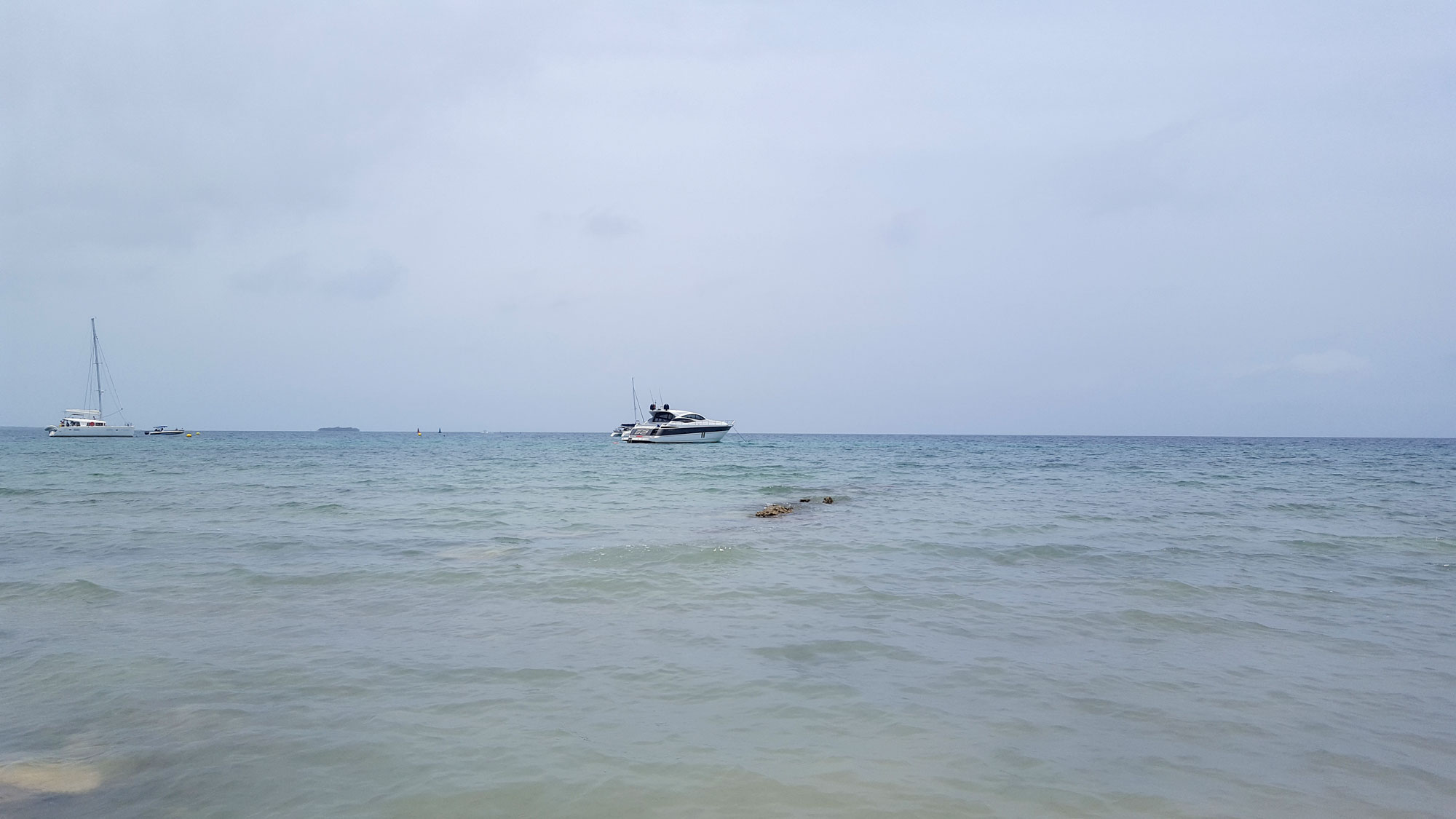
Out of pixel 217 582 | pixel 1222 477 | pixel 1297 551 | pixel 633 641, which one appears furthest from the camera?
pixel 1222 477

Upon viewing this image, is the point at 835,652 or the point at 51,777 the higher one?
the point at 51,777

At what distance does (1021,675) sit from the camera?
7004 millimetres

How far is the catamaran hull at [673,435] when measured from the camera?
77062 millimetres

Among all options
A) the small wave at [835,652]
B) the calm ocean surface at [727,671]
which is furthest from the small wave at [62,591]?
the small wave at [835,652]

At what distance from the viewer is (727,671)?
7098 mm

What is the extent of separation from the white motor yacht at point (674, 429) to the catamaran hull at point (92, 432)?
66060 mm

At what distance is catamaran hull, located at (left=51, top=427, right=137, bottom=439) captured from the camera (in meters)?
91.1

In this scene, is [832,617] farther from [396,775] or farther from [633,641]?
[396,775]

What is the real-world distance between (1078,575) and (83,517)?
22587mm

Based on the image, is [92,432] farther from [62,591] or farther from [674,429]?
[62,591]

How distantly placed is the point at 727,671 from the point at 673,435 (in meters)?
70.3

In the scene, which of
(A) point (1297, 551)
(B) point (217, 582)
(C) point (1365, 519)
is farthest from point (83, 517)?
(C) point (1365, 519)

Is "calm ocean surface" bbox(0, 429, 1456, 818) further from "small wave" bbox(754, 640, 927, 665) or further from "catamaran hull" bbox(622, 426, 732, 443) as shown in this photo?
"catamaran hull" bbox(622, 426, 732, 443)

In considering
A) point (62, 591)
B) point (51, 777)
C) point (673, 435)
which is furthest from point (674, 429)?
point (51, 777)
